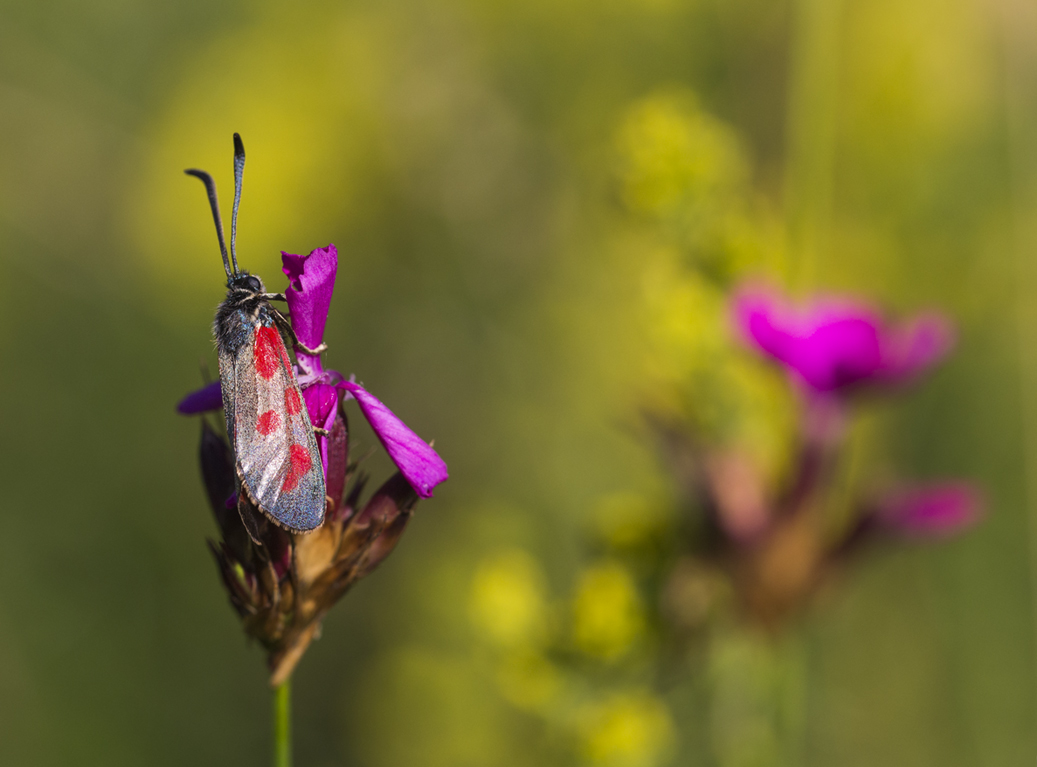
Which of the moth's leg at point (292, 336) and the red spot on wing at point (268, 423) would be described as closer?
the red spot on wing at point (268, 423)

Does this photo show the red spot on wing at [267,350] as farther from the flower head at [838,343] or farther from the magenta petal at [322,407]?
the flower head at [838,343]

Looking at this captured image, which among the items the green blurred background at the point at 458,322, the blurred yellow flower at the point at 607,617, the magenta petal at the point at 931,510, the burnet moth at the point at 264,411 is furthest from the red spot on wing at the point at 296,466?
the green blurred background at the point at 458,322

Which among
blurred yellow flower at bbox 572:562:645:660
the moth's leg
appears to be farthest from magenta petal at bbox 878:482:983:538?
the moth's leg

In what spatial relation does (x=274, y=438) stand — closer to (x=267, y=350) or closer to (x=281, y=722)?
(x=267, y=350)

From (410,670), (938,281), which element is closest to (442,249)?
(410,670)

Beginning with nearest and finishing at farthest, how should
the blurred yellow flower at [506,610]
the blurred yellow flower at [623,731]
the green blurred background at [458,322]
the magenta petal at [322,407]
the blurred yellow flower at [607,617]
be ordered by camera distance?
the magenta petal at [322,407], the blurred yellow flower at [623,731], the blurred yellow flower at [607,617], the blurred yellow flower at [506,610], the green blurred background at [458,322]

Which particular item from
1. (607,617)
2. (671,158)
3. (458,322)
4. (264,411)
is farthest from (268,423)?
(458,322)

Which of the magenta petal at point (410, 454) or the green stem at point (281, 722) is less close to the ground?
the magenta petal at point (410, 454)
